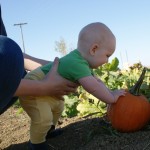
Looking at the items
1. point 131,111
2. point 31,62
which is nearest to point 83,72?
point 131,111

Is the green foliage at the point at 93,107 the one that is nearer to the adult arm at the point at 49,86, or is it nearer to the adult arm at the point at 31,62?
the adult arm at the point at 31,62

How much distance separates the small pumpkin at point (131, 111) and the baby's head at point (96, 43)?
27 cm

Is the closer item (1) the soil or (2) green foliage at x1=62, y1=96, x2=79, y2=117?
(1) the soil

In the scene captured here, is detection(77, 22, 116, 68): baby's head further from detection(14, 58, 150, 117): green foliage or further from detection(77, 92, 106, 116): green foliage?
detection(77, 92, 106, 116): green foliage

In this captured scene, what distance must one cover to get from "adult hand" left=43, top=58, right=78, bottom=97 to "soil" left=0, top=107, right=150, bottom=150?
0.35m

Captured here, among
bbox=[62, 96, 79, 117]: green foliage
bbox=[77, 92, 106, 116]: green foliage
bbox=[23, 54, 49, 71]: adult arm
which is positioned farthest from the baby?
bbox=[62, 96, 79, 117]: green foliage

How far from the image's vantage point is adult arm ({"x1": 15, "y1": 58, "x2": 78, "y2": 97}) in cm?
228

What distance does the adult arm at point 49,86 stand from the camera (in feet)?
7.49

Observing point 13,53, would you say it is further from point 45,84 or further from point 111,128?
point 111,128

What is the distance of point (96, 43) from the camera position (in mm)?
2471

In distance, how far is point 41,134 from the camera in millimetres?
2592

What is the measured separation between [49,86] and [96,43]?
1.33 ft

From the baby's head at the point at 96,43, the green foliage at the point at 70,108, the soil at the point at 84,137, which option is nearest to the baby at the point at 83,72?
the baby's head at the point at 96,43

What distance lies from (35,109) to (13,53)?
830 mm
